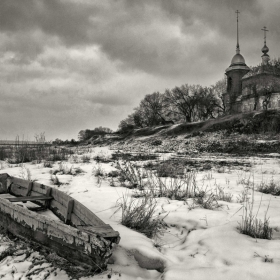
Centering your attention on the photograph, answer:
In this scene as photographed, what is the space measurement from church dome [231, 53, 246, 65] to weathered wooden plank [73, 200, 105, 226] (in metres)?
48.0

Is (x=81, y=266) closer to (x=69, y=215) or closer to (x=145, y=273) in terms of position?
(x=145, y=273)

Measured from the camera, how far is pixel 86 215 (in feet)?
9.22

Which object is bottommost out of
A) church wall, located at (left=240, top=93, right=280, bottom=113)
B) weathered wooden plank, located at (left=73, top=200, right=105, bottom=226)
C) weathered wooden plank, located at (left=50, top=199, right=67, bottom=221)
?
weathered wooden plank, located at (left=50, top=199, right=67, bottom=221)

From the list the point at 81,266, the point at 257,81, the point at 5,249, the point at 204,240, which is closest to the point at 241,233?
the point at 204,240

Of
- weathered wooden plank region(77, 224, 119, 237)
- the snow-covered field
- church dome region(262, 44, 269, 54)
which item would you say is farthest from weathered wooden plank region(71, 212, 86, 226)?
church dome region(262, 44, 269, 54)

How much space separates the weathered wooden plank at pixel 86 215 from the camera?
2.55 m

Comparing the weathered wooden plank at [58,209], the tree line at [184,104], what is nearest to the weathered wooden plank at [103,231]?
the weathered wooden plank at [58,209]

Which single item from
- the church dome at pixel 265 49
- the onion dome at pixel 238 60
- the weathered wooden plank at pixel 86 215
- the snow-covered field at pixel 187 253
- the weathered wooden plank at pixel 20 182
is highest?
the church dome at pixel 265 49

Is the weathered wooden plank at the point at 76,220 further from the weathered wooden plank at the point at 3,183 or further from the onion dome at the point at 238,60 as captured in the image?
the onion dome at the point at 238,60

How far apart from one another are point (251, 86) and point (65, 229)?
42.2m

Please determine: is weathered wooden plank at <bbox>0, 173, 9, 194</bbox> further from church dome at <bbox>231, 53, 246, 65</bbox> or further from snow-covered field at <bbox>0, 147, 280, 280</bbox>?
church dome at <bbox>231, 53, 246, 65</bbox>

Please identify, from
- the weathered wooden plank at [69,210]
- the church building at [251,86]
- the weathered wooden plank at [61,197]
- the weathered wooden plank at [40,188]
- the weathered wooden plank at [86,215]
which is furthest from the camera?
the church building at [251,86]

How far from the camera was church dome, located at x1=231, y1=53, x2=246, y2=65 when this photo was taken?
148 feet

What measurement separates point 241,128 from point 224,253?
2220 cm
